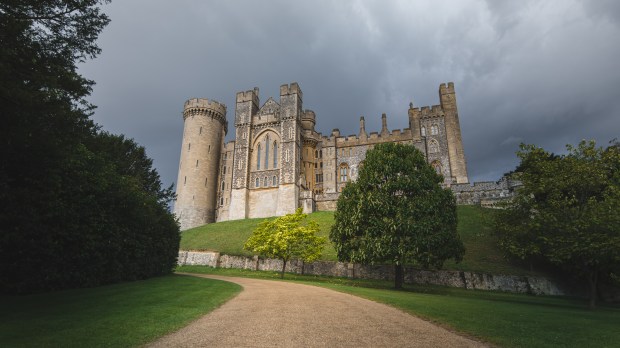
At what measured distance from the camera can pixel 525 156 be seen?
23.4 meters

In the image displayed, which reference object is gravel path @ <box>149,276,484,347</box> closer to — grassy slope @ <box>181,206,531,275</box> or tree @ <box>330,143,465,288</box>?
tree @ <box>330,143,465,288</box>

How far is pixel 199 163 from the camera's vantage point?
6650 cm

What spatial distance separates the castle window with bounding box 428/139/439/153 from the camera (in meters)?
63.6

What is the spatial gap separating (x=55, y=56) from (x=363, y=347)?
41.6ft

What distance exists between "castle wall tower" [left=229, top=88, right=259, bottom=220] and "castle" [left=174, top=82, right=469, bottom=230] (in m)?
0.16

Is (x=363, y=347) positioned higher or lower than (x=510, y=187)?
lower

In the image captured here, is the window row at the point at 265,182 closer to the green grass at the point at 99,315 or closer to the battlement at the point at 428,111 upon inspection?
the battlement at the point at 428,111

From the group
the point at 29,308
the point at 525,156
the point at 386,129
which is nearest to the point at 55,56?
the point at 29,308

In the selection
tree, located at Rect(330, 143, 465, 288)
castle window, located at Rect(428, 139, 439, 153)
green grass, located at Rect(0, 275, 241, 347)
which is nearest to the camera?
green grass, located at Rect(0, 275, 241, 347)

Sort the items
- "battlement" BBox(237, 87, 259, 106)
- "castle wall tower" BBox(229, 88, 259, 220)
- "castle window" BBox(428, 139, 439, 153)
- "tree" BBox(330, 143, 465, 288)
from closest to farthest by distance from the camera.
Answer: "tree" BBox(330, 143, 465, 288), "castle wall tower" BBox(229, 88, 259, 220), "castle window" BBox(428, 139, 439, 153), "battlement" BBox(237, 87, 259, 106)

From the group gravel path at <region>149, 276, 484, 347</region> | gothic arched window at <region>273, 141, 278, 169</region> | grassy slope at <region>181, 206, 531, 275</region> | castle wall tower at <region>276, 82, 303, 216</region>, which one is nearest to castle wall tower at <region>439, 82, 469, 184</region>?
grassy slope at <region>181, 206, 531, 275</region>

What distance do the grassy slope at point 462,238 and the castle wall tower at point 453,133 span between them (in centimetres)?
1647

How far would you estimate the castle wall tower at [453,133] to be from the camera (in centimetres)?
6012

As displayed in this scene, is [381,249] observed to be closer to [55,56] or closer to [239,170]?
[55,56]
